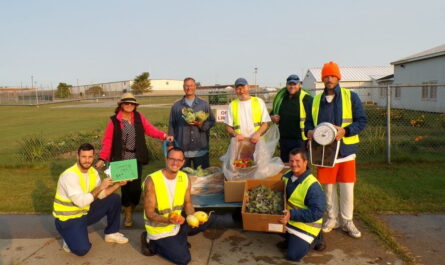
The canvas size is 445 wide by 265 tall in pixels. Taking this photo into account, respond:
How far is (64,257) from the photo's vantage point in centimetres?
403

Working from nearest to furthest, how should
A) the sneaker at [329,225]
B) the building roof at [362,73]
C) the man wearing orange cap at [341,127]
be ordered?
the man wearing orange cap at [341,127] → the sneaker at [329,225] → the building roof at [362,73]

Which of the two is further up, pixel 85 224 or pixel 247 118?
pixel 247 118

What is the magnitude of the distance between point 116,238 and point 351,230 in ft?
9.16

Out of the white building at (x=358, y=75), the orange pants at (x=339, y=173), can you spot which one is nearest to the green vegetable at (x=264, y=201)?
the orange pants at (x=339, y=173)

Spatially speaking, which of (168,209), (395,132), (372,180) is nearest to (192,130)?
A: (168,209)

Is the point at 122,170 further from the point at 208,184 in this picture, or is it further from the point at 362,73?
the point at 362,73

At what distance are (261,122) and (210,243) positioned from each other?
1.72m

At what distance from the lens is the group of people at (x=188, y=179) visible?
3795 millimetres

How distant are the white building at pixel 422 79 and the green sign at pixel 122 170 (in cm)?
1908

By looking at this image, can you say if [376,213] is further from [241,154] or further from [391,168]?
[391,168]

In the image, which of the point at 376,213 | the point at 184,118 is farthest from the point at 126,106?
the point at 376,213

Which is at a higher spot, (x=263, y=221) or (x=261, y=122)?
(x=261, y=122)

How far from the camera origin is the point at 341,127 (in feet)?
13.8

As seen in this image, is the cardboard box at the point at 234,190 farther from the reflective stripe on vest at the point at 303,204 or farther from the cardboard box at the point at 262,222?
the reflective stripe on vest at the point at 303,204
